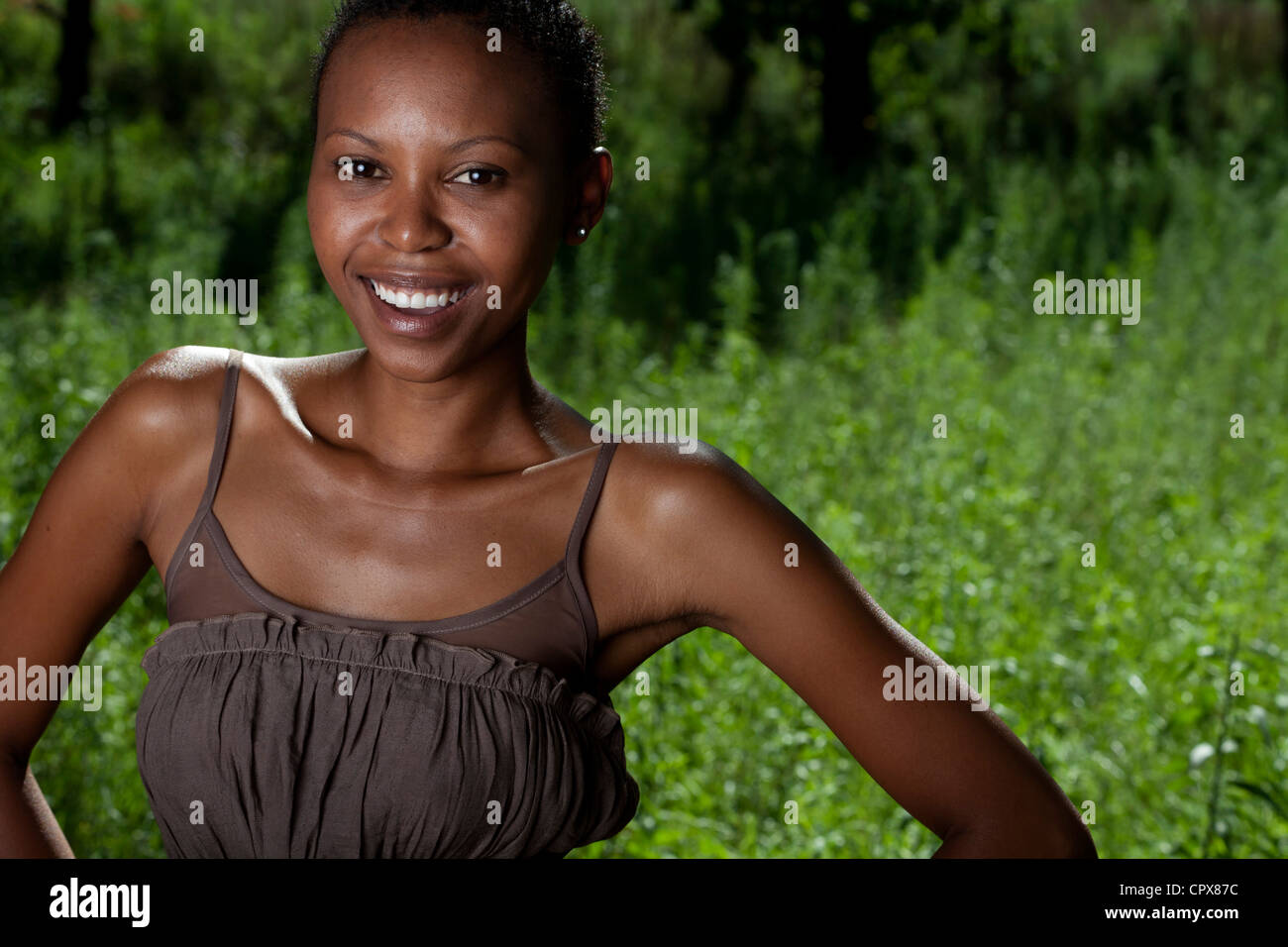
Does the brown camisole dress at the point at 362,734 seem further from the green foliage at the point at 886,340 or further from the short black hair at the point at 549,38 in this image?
the green foliage at the point at 886,340

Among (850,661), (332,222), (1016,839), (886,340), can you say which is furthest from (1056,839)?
(886,340)

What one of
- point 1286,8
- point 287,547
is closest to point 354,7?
point 287,547

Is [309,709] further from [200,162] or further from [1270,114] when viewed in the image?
[1270,114]

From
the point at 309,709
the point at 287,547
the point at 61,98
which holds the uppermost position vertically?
the point at 61,98

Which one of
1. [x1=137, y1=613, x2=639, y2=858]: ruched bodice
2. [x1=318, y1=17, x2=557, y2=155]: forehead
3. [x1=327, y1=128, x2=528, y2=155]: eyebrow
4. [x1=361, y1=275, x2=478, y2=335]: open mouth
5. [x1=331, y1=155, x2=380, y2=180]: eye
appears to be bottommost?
[x1=137, y1=613, x2=639, y2=858]: ruched bodice

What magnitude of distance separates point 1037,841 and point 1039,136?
9.73m

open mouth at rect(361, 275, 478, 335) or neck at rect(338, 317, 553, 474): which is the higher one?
open mouth at rect(361, 275, 478, 335)

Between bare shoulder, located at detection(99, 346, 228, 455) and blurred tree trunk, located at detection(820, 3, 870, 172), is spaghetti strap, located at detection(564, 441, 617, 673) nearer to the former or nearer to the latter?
bare shoulder, located at detection(99, 346, 228, 455)

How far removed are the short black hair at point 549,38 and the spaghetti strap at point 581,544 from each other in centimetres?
31

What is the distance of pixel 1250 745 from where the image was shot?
365 cm

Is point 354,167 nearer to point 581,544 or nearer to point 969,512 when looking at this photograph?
point 581,544

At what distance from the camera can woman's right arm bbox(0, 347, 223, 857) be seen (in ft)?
5.03

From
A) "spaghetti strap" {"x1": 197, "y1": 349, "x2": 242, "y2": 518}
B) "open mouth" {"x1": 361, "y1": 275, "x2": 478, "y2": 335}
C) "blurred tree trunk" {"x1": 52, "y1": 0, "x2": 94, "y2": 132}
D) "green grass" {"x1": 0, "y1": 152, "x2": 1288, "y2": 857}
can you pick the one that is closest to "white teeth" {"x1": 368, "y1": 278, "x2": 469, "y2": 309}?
"open mouth" {"x1": 361, "y1": 275, "x2": 478, "y2": 335}

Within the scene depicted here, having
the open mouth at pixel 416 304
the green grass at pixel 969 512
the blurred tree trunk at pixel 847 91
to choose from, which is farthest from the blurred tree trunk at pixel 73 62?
the open mouth at pixel 416 304
